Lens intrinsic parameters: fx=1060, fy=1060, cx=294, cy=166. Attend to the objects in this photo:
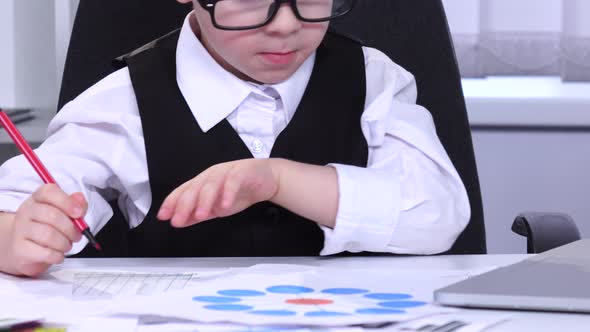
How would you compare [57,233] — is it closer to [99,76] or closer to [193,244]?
[193,244]

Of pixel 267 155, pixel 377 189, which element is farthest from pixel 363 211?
pixel 267 155

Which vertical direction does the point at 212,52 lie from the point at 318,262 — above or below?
above

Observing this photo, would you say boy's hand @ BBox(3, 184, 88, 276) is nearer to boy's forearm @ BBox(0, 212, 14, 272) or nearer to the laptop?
boy's forearm @ BBox(0, 212, 14, 272)

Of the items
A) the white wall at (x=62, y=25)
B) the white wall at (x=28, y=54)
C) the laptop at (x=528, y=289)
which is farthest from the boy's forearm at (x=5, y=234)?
the white wall at (x=28, y=54)

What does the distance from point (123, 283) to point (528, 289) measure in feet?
1.01

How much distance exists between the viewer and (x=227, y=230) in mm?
1105

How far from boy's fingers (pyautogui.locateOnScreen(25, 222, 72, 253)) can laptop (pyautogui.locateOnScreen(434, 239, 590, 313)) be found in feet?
1.05

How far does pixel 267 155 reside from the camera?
112 centimetres

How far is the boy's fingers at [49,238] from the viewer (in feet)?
2.85

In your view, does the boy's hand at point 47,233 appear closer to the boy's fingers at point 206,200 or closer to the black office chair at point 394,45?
the boy's fingers at point 206,200

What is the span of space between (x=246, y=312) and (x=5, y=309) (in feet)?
0.55

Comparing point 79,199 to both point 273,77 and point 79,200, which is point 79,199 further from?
point 273,77

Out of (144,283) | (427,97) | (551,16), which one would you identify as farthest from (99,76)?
(551,16)

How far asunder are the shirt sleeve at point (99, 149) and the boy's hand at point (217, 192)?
0.20 metres
